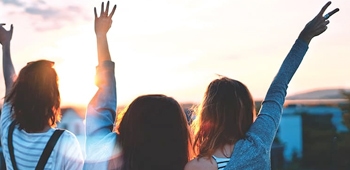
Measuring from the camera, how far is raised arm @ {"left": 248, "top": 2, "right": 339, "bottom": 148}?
2.63 meters

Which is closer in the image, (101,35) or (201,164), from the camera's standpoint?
(201,164)

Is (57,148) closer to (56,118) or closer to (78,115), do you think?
(56,118)

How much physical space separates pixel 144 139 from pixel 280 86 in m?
0.64

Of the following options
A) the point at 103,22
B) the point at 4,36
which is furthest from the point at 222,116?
the point at 4,36

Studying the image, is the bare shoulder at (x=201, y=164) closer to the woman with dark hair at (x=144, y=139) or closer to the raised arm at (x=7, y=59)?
the woman with dark hair at (x=144, y=139)

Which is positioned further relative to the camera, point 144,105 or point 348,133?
point 348,133

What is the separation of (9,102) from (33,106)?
22cm

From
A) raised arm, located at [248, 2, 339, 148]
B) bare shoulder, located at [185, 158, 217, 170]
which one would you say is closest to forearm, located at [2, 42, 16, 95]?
bare shoulder, located at [185, 158, 217, 170]

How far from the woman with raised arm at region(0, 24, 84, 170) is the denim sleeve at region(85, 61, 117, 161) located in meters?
0.44

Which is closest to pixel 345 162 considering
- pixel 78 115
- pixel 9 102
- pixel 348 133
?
pixel 348 133

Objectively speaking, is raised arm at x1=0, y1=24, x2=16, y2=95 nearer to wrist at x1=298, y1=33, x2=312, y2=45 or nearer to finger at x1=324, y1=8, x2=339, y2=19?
wrist at x1=298, y1=33, x2=312, y2=45

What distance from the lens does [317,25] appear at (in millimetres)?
2793

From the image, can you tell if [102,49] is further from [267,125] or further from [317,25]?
[317,25]

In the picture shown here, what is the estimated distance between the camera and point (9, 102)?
326cm
